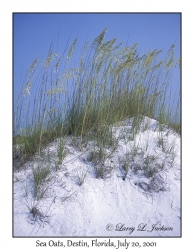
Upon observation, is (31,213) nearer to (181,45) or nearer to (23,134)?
(23,134)

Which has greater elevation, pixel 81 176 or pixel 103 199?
pixel 81 176

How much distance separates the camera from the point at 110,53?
3176 mm

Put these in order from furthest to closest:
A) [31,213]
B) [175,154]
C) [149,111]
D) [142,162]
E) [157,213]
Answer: [149,111] < [175,154] < [142,162] < [157,213] < [31,213]

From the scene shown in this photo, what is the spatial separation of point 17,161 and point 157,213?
5.21ft

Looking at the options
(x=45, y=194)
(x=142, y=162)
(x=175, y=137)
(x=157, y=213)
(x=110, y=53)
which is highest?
(x=110, y=53)

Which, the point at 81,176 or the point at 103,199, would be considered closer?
the point at 103,199

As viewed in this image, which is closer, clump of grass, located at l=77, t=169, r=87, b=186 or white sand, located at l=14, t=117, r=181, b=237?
white sand, located at l=14, t=117, r=181, b=237

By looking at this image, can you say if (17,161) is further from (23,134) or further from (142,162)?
(142,162)

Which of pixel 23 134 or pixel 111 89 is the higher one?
pixel 111 89

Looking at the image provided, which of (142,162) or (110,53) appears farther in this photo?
(110,53)

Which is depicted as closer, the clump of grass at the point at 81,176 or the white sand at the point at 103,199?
the white sand at the point at 103,199

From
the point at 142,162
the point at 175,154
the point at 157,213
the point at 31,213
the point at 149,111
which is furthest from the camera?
the point at 149,111

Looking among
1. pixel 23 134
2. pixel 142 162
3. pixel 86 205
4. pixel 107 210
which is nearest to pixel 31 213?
pixel 86 205

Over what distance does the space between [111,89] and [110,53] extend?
19.3 inches
